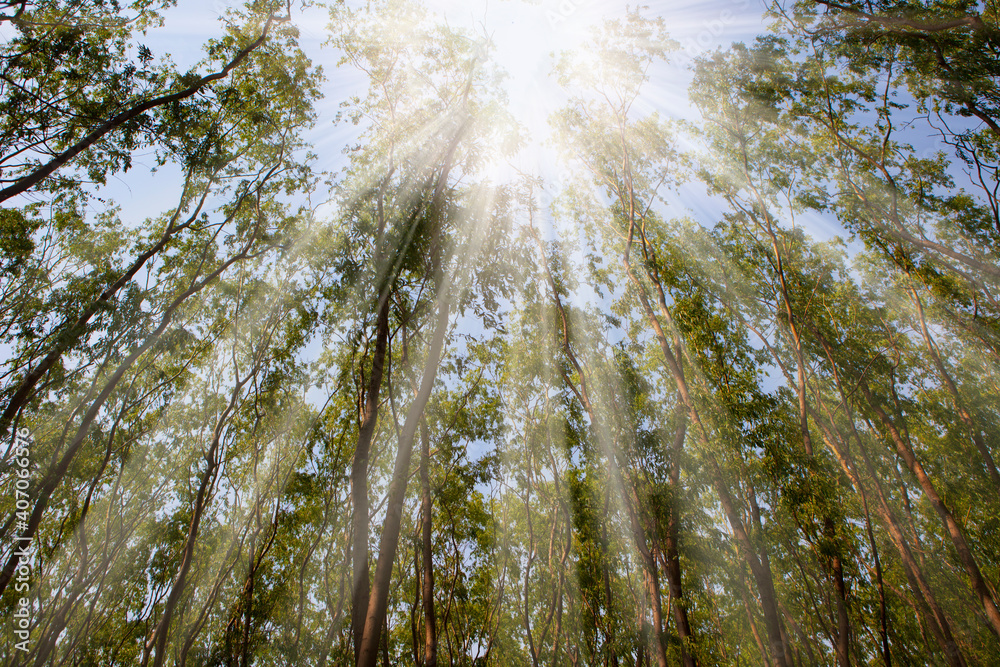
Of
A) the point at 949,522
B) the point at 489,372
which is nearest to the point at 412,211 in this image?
the point at 489,372

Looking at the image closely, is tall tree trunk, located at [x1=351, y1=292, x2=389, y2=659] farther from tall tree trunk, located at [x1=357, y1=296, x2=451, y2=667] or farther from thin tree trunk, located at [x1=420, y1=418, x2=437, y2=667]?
thin tree trunk, located at [x1=420, y1=418, x2=437, y2=667]

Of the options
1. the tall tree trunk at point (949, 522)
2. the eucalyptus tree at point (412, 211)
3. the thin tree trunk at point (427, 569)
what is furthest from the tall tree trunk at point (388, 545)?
the tall tree trunk at point (949, 522)

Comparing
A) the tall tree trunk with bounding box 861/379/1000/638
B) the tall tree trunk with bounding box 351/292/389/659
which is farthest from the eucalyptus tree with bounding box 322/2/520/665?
the tall tree trunk with bounding box 861/379/1000/638

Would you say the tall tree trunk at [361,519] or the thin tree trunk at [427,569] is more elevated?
the tall tree trunk at [361,519]

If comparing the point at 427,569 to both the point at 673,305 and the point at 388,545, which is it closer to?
the point at 388,545

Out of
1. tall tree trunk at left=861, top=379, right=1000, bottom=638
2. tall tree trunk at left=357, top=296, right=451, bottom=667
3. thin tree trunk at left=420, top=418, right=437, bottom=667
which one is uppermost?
tall tree trunk at left=357, top=296, right=451, bottom=667

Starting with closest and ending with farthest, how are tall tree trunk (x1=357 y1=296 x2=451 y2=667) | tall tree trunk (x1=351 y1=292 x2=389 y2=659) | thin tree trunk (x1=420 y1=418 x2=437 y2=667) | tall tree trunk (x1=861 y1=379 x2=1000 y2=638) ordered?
tall tree trunk (x1=357 y1=296 x2=451 y2=667) < tall tree trunk (x1=351 y1=292 x2=389 y2=659) < thin tree trunk (x1=420 y1=418 x2=437 y2=667) < tall tree trunk (x1=861 y1=379 x2=1000 y2=638)

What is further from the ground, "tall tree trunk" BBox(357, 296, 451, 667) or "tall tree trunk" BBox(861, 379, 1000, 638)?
"tall tree trunk" BBox(357, 296, 451, 667)

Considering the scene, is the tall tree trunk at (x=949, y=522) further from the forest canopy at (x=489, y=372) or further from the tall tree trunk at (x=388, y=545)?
the tall tree trunk at (x=388, y=545)

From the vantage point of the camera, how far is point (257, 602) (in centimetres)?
720

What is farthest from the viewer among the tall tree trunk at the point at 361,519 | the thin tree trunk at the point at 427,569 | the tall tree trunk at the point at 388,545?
the thin tree trunk at the point at 427,569

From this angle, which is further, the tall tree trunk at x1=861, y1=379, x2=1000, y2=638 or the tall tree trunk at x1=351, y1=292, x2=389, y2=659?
the tall tree trunk at x1=861, y1=379, x2=1000, y2=638

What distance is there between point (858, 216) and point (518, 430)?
998cm

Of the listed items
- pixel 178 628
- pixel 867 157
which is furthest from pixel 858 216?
pixel 178 628
